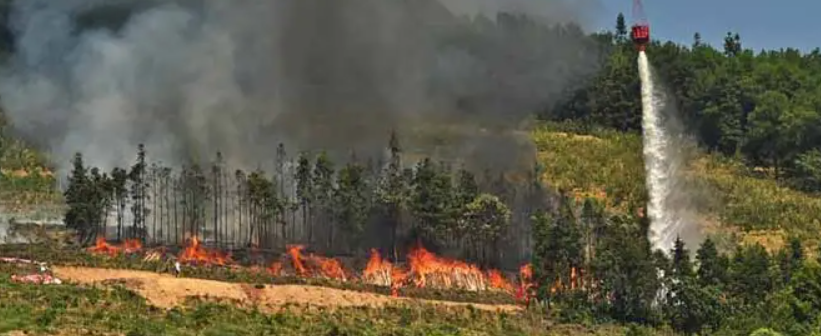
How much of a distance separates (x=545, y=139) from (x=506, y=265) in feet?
142

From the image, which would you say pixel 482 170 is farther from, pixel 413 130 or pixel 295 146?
pixel 295 146

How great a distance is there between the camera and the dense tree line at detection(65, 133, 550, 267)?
8451 cm

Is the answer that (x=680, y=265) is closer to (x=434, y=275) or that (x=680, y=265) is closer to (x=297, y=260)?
(x=434, y=275)

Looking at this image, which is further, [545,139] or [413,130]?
[545,139]

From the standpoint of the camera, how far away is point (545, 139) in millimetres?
128375

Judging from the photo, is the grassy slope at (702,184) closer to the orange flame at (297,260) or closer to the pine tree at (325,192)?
the pine tree at (325,192)

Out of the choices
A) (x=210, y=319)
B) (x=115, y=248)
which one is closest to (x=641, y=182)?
(x=115, y=248)

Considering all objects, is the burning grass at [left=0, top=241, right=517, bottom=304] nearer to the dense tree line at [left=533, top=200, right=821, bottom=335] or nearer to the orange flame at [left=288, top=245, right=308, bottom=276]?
the orange flame at [left=288, top=245, right=308, bottom=276]

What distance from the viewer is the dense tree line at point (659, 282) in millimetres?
66312

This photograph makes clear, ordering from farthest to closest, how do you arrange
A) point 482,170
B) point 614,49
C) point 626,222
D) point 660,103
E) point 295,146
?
1. point 614,49
2. point 660,103
3. point 295,146
4. point 482,170
5. point 626,222

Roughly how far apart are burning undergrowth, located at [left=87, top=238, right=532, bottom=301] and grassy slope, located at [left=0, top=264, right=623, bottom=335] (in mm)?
10028

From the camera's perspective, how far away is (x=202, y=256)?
7994cm

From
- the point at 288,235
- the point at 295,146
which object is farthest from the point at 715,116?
the point at 288,235

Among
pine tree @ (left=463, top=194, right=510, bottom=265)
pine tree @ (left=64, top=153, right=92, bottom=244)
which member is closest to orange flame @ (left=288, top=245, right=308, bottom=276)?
pine tree @ (left=463, top=194, right=510, bottom=265)
